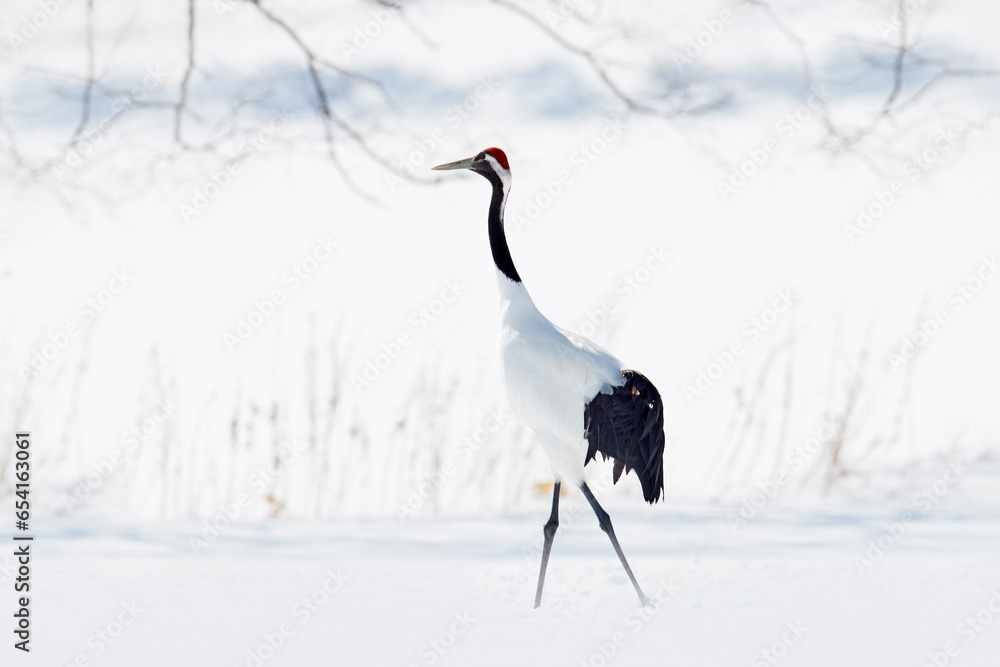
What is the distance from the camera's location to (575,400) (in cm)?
420

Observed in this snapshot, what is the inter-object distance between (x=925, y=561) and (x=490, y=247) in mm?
2942

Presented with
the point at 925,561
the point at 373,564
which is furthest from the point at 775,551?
the point at 373,564

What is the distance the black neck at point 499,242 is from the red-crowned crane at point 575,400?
0.20ft

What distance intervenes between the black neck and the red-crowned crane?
6cm

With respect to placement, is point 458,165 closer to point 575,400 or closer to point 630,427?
point 575,400

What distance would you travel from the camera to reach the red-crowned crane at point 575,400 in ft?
13.8

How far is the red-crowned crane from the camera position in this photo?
4203 millimetres

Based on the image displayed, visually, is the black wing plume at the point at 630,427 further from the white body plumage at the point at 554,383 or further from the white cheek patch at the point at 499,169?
the white cheek patch at the point at 499,169

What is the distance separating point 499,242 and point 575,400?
2.85 feet

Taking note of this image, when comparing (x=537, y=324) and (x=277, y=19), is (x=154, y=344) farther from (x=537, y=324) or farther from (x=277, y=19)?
(x=537, y=324)

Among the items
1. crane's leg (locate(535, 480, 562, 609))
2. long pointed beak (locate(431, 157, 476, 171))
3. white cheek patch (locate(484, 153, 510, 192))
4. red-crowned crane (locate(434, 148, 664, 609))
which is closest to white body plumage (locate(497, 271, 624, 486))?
red-crowned crane (locate(434, 148, 664, 609))

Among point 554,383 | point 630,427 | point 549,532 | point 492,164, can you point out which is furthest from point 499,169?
point 549,532

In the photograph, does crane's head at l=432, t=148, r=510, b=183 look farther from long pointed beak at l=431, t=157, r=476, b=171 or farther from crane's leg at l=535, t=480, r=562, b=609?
crane's leg at l=535, t=480, r=562, b=609

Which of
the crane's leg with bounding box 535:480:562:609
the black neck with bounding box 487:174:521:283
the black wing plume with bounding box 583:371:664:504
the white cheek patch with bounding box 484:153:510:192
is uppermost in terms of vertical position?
the white cheek patch with bounding box 484:153:510:192
